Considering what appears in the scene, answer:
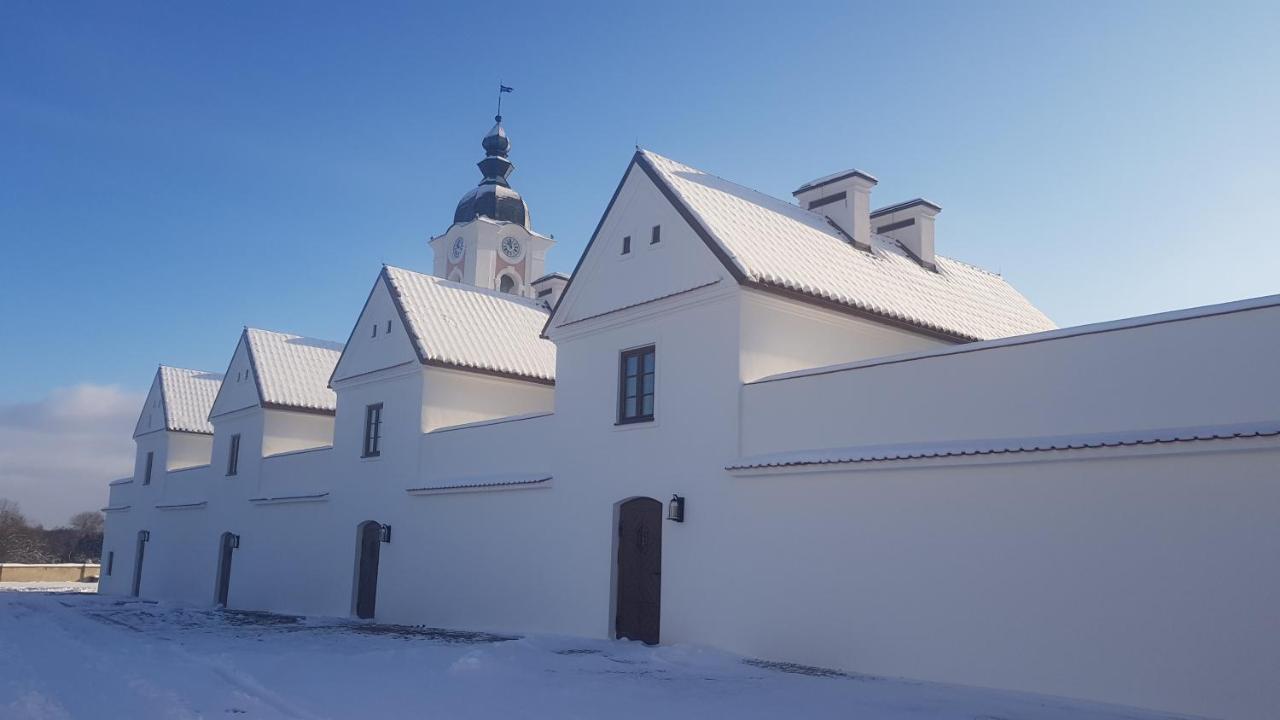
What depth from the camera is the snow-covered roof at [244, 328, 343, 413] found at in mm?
28342

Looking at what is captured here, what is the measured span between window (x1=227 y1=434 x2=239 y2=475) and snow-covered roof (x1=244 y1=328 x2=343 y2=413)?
7.58 feet

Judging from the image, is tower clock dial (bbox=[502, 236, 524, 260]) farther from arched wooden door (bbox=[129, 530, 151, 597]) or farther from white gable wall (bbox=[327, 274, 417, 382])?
arched wooden door (bbox=[129, 530, 151, 597])

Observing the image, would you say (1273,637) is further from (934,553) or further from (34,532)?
(34,532)

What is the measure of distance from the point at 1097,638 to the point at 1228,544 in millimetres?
1536

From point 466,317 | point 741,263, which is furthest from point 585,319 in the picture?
point 466,317

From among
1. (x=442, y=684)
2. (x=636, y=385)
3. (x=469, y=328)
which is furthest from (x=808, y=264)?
(x=469, y=328)

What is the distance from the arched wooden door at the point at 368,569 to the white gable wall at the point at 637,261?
7.80 meters

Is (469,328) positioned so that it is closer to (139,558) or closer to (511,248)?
(511,248)

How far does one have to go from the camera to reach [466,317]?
77.8 feet

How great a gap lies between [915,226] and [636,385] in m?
8.18

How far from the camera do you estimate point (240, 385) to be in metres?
29.7

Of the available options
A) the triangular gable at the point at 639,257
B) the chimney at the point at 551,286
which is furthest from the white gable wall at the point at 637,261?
the chimney at the point at 551,286

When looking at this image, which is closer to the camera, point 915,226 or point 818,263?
point 818,263

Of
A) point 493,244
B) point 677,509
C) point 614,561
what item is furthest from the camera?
point 493,244
